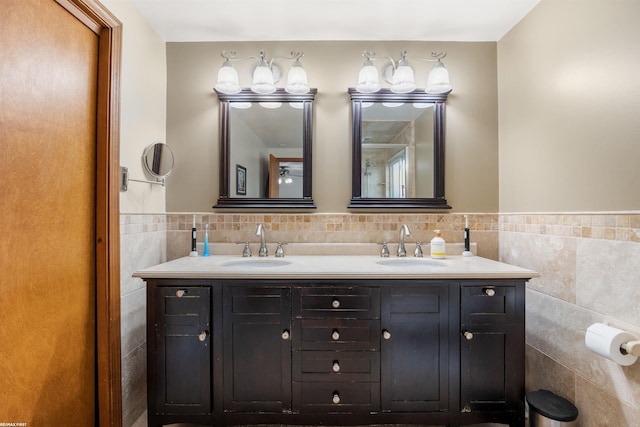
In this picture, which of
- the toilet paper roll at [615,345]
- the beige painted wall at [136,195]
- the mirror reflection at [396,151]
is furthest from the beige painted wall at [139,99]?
the toilet paper roll at [615,345]

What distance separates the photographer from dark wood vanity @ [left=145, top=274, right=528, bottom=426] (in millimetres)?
1356

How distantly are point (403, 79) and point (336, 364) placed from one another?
166 cm

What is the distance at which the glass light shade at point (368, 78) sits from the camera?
177cm

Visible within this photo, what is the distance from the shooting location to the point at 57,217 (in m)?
1.18

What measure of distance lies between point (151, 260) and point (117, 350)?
0.51 m

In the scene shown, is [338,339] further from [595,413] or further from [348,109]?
[348,109]

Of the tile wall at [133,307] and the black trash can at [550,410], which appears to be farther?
the tile wall at [133,307]

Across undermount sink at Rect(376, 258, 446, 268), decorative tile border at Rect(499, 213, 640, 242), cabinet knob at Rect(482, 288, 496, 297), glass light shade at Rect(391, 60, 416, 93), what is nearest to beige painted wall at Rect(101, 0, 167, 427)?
undermount sink at Rect(376, 258, 446, 268)

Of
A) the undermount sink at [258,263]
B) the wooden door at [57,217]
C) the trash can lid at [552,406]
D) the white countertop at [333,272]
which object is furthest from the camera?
the undermount sink at [258,263]

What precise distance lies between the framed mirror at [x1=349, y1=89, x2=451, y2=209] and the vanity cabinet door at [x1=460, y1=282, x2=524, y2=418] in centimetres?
70

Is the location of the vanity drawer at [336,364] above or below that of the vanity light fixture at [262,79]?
below

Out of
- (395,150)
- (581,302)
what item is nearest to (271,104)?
(395,150)

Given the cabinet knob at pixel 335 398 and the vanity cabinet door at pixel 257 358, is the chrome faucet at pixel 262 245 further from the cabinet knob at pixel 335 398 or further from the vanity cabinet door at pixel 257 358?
the cabinet knob at pixel 335 398

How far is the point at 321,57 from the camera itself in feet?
6.31
